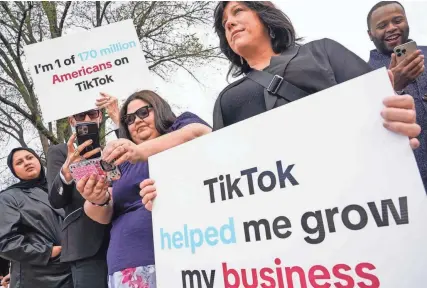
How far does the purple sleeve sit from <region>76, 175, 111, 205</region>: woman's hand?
38 cm

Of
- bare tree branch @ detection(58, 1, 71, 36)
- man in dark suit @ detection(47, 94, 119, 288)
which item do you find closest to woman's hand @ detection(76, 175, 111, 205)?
man in dark suit @ detection(47, 94, 119, 288)

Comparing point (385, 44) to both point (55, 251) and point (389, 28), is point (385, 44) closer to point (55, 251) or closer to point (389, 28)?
point (389, 28)

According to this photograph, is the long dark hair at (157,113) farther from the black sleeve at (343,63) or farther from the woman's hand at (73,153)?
the black sleeve at (343,63)

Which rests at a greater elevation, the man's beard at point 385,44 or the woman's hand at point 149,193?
the man's beard at point 385,44

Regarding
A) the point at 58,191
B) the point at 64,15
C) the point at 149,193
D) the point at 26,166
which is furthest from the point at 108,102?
the point at 64,15

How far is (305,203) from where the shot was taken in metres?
0.99

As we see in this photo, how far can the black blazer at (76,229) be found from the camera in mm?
2012

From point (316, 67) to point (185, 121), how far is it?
27.1 inches

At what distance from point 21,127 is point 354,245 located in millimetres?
10054

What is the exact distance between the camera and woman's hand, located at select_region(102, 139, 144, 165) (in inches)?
→ 55.9

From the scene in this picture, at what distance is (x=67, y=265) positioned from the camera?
2.45 metres

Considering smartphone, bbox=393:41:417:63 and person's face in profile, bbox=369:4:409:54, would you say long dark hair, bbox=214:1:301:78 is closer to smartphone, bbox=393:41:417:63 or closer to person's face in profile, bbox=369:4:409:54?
smartphone, bbox=393:41:417:63

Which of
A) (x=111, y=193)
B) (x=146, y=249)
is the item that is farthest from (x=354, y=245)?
(x=111, y=193)

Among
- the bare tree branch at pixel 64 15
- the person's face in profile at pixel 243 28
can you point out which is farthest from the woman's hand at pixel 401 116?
the bare tree branch at pixel 64 15
